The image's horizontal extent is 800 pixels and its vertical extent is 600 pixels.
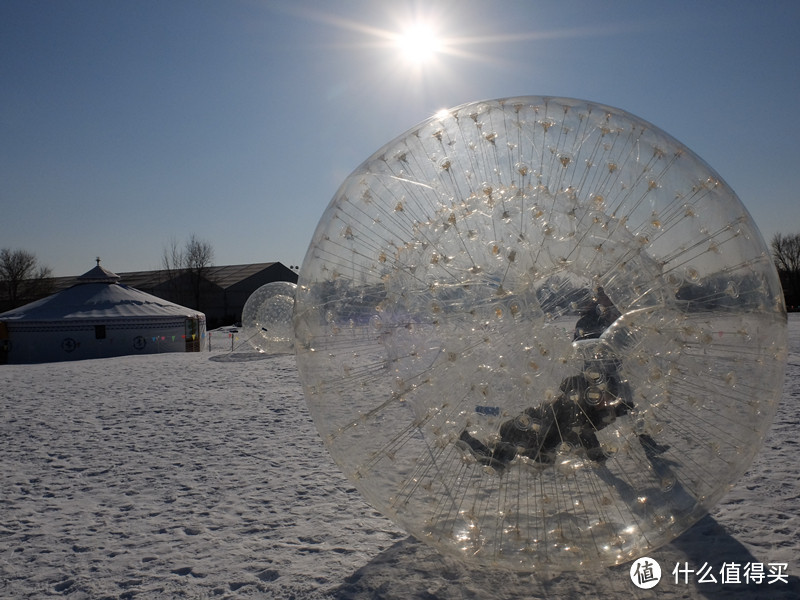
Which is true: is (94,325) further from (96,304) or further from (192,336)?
(192,336)

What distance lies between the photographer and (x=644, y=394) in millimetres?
2268

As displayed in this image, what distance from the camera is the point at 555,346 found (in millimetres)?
2215

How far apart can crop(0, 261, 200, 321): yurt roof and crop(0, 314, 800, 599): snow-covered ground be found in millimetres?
12775

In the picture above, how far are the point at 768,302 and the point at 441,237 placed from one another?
1.47 metres

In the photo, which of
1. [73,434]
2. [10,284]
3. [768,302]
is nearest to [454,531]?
[768,302]

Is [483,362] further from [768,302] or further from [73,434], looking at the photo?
[73,434]

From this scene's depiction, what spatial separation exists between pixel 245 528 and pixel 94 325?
16523mm

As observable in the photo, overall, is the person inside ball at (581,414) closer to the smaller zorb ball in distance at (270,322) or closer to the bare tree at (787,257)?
the smaller zorb ball in distance at (270,322)

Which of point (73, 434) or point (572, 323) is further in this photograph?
point (73, 434)

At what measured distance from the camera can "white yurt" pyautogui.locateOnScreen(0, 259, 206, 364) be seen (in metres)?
17.1
